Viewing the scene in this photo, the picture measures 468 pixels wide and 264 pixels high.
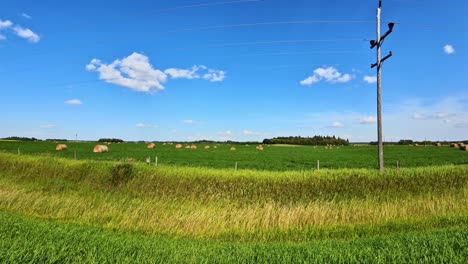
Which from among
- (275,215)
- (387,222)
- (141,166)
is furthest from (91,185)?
(387,222)

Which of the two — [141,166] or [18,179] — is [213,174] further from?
[18,179]

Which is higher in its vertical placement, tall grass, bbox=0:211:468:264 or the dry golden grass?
tall grass, bbox=0:211:468:264

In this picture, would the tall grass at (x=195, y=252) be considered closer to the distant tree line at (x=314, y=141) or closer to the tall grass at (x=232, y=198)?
the tall grass at (x=232, y=198)

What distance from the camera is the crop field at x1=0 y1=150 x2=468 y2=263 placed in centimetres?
599

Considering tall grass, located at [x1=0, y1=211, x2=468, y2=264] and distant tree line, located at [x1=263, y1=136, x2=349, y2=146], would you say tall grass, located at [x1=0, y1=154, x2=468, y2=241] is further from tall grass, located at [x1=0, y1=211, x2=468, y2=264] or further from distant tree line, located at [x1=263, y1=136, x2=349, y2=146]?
distant tree line, located at [x1=263, y1=136, x2=349, y2=146]

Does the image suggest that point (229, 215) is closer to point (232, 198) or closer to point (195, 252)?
point (232, 198)

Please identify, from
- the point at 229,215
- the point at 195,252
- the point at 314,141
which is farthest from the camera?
the point at 314,141

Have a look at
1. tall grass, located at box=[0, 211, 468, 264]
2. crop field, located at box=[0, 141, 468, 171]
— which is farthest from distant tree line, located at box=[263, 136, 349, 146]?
tall grass, located at box=[0, 211, 468, 264]

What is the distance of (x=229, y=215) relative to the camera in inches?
503

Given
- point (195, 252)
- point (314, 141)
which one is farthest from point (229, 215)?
point (314, 141)

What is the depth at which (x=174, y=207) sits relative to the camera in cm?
1526

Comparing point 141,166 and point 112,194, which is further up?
point 141,166

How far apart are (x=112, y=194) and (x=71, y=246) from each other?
43.3 ft

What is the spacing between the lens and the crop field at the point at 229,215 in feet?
19.6
